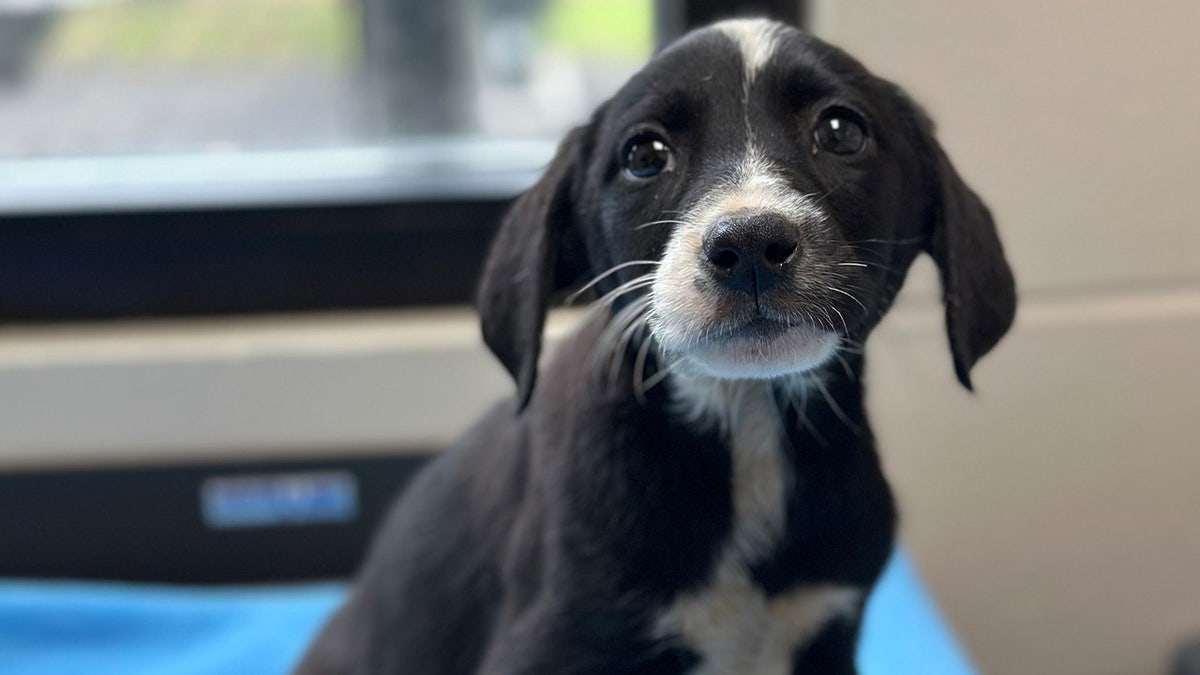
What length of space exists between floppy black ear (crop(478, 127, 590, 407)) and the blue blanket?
717mm

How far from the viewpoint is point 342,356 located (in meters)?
1.67

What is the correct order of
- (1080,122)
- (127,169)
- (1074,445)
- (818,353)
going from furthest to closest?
(127,169), (1074,445), (1080,122), (818,353)

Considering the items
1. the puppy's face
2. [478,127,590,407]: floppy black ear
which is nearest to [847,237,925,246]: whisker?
the puppy's face

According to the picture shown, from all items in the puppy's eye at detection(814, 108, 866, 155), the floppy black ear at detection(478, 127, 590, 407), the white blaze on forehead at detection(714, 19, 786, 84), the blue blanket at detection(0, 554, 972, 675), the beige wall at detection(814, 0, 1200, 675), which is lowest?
the blue blanket at detection(0, 554, 972, 675)

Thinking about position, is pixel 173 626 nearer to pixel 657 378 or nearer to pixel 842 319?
pixel 657 378

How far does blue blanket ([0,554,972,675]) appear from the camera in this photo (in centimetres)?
149

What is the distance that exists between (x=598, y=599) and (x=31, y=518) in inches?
47.3

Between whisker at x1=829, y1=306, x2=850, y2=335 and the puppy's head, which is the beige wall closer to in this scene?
the puppy's head

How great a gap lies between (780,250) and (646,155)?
0.53 ft

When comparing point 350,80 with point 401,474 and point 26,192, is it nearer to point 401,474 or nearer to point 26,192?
point 26,192

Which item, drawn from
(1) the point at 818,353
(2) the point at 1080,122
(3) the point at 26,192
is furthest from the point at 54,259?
(2) the point at 1080,122

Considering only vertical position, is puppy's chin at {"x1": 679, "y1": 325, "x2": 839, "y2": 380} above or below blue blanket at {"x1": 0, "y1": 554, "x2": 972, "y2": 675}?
above

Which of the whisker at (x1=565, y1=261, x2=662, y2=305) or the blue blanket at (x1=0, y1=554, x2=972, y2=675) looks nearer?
the whisker at (x1=565, y1=261, x2=662, y2=305)

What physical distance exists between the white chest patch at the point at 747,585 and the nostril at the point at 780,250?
0.63 ft
